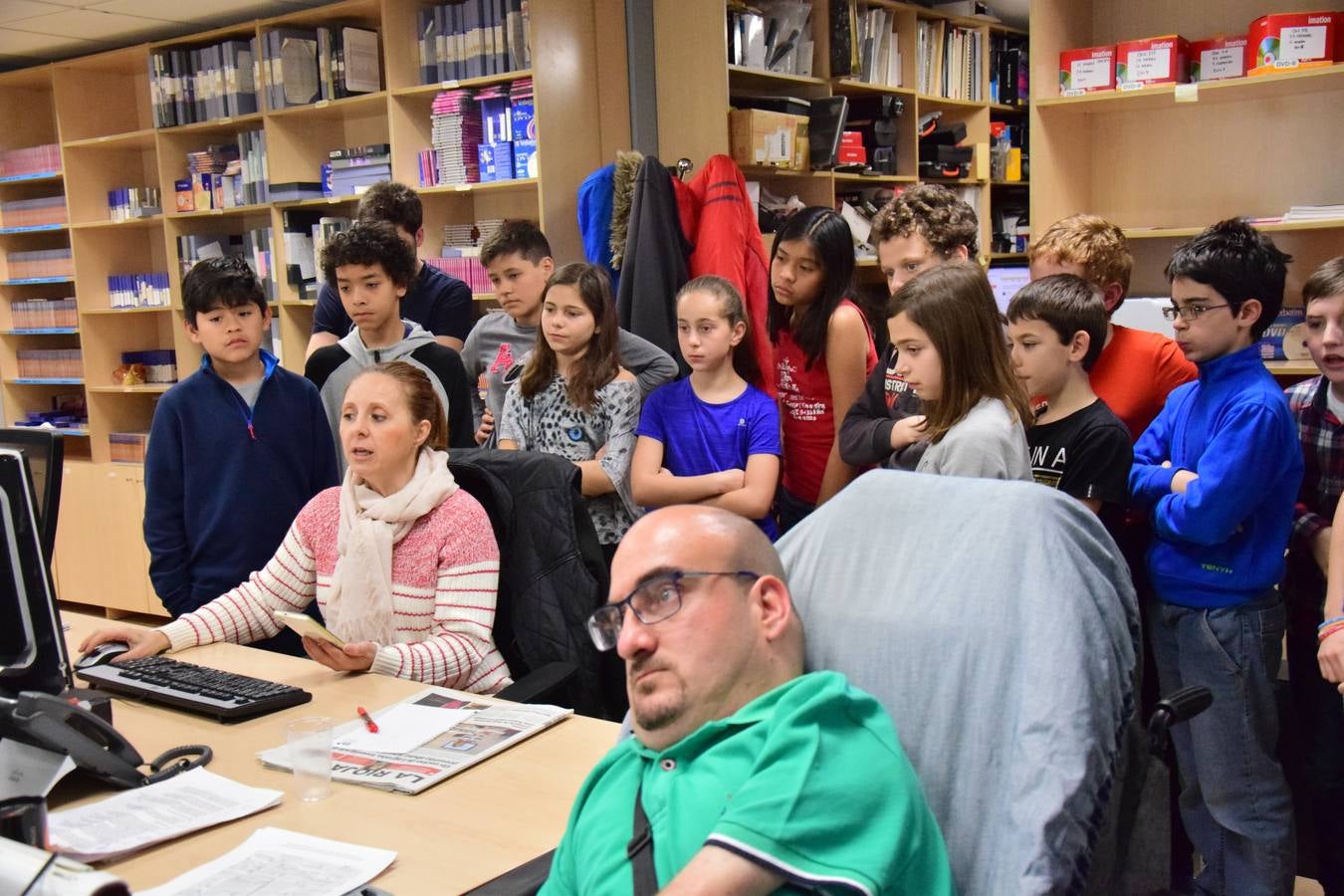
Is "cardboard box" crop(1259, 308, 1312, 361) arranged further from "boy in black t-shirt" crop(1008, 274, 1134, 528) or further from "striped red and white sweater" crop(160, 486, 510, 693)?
"striped red and white sweater" crop(160, 486, 510, 693)

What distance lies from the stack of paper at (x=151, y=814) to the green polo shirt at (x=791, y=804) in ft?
1.65

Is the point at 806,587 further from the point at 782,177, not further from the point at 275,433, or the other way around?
the point at 782,177

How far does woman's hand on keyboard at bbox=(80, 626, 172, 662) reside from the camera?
7.38 ft

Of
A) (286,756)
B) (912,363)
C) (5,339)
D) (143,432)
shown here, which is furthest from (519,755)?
(5,339)

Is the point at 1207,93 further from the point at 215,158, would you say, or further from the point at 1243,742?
the point at 215,158

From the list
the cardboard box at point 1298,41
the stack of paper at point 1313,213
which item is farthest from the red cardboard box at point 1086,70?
the stack of paper at point 1313,213

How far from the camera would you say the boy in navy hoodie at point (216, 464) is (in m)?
2.66

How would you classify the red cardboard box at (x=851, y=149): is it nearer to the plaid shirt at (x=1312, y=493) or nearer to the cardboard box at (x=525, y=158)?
the cardboard box at (x=525, y=158)

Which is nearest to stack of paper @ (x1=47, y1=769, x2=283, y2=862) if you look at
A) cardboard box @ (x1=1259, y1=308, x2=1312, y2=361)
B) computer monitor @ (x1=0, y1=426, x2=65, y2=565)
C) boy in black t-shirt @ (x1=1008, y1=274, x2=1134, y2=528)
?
computer monitor @ (x1=0, y1=426, x2=65, y2=565)

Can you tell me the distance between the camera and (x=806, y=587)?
4.84 feet

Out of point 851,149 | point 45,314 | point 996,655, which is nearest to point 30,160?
point 45,314

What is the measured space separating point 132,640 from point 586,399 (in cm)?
123

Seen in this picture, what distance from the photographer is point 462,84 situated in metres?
4.60

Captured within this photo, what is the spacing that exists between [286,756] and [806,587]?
2.82ft
